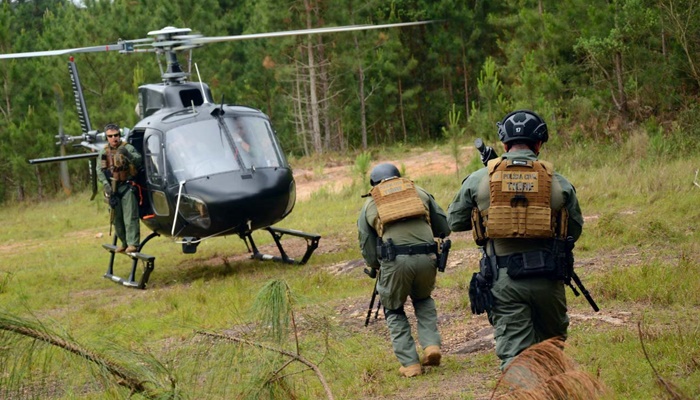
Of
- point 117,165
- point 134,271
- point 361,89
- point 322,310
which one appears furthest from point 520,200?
point 361,89

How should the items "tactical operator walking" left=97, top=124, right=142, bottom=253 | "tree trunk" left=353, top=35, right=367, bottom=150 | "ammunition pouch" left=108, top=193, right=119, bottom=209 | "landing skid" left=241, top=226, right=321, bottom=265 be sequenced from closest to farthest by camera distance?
"tactical operator walking" left=97, top=124, right=142, bottom=253
"ammunition pouch" left=108, top=193, right=119, bottom=209
"landing skid" left=241, top=226, right=321, bottom=265
"tree trunk" left=353, top=35, right=367, bottom=150

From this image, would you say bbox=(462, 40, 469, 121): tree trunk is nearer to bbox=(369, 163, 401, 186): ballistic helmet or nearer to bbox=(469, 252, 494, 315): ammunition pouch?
bbox=(369, 163, 401, 186): ballistic helmet

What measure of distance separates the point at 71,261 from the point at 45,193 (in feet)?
58.7

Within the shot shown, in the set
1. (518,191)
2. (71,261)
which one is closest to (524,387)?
→ (518,191)

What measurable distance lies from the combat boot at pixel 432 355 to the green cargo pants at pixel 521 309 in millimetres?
1382

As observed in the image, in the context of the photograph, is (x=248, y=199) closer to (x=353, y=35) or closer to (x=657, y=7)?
(x=657, y=7)

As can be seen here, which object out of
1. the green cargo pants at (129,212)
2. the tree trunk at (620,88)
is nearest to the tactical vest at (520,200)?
the green cargo pants at (129,212)

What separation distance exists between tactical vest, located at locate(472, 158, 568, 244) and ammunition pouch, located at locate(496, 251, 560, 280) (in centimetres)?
12

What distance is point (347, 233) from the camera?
48.5 ft

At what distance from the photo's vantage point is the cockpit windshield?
11.7 metres

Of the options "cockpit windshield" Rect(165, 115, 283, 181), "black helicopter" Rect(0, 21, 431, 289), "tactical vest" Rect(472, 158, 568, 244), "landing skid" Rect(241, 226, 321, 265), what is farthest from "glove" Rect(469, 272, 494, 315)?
"landing skid" Rect(241, 226, 321, 265)

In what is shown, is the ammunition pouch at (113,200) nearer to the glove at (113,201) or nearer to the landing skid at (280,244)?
the glove at (113,201)

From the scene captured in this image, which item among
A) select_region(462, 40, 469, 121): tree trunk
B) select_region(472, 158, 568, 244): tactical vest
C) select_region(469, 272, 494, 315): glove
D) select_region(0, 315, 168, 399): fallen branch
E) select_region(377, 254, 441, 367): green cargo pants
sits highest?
select_region(0, 315, 168, 399): fallen branch

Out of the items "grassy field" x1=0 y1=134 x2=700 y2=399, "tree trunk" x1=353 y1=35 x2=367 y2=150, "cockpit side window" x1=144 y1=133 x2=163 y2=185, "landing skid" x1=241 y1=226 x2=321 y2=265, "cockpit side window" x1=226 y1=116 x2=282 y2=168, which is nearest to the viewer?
"grassy field" x1=0 y1=134 x2=700 y2=399
